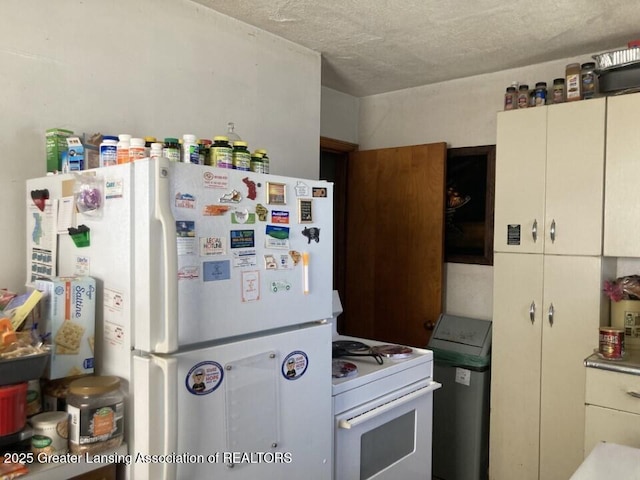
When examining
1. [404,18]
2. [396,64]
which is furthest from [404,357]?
[396,64]

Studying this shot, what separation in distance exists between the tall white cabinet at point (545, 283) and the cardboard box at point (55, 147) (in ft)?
7.09

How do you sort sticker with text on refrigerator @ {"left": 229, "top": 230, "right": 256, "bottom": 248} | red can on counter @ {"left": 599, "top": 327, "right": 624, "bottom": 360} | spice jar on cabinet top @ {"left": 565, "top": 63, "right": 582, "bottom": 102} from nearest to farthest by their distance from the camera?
sticker with text on refrigerator @ {"left": 229, "top": 230, "right": 256, "bottom": 248} → red can on counter @ {"left": 599, "top": 327, "right": 624, "bottom": 360} → spice jar on cabinet top @ {"left": 565, "top": 63, "right": 582, "bottom": 102}

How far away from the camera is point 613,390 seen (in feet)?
7.45

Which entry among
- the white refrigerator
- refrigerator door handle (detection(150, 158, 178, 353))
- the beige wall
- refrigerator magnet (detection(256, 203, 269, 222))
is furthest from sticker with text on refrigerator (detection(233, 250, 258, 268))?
the beige wall

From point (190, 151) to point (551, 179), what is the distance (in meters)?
1.96

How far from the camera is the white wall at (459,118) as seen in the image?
3.19 metres

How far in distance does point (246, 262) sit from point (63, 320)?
20.5 inches

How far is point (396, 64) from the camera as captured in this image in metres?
3.05

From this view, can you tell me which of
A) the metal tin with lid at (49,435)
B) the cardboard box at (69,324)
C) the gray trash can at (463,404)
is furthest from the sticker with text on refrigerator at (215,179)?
the gray trash can at (463,404)

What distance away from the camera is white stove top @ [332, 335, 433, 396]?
1914 mm

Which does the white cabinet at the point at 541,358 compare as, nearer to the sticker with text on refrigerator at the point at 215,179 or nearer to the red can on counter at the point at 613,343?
the red can on counter at the point at 613,343

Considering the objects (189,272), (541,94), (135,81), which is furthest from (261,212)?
(541,94)

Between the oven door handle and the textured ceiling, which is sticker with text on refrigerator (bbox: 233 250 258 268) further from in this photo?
the textured ceiling

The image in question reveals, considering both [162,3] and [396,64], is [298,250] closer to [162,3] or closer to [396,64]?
[162,3]
